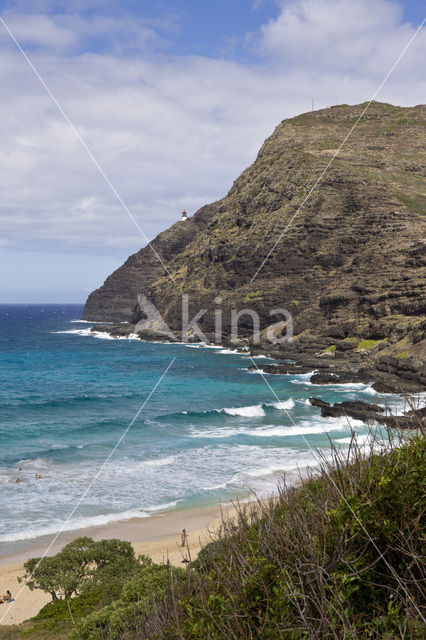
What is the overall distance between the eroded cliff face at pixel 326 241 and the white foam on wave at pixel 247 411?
2068 cm

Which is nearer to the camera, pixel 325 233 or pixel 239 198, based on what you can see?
pixel 325 233

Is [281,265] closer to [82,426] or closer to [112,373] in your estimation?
[112,373]

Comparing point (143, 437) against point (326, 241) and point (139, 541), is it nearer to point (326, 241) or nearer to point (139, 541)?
point (139, 541)

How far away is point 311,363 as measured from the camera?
57.0 metres

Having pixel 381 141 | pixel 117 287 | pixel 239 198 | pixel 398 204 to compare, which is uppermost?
pixel 381 141

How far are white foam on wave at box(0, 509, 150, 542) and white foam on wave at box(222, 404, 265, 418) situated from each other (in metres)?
18.7

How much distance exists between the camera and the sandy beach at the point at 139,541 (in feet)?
47.9

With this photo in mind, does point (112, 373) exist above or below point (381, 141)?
below

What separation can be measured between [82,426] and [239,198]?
7299cm

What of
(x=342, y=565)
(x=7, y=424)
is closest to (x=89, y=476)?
(x=7, y=424)

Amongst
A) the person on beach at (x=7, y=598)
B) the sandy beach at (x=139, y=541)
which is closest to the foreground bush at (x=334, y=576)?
the sandy beach at (x=139, y=541)

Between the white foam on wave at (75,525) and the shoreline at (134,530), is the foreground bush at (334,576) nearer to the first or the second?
the shoreline at (134,530)

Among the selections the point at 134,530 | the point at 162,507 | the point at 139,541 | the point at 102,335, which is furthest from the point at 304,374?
the point at 102,335

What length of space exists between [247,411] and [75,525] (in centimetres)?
2177
